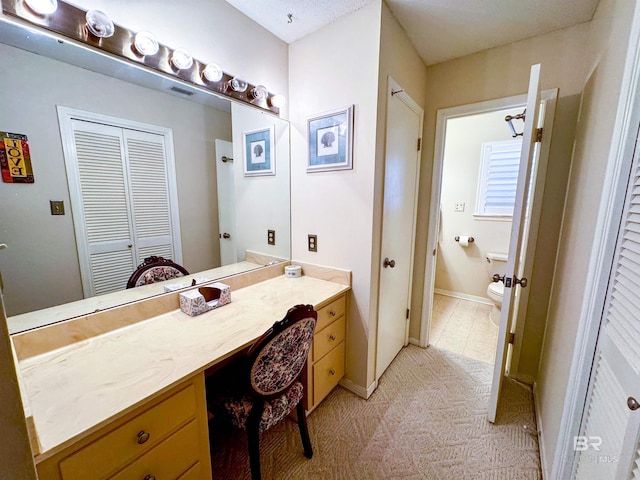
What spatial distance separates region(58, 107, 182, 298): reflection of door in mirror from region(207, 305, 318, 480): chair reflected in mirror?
0.73 meters

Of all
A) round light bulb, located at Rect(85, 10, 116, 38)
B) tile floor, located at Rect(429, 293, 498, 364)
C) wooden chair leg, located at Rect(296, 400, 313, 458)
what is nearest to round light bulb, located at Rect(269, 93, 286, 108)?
round light bulb, located at Rect(85, 10, 116, 38)

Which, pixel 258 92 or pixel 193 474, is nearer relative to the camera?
pixel 193 474

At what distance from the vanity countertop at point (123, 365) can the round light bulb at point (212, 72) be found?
4.20 ft

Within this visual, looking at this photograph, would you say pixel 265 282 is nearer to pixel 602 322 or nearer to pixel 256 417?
pixel 256 417

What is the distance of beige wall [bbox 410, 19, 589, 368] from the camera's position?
63.7 inches

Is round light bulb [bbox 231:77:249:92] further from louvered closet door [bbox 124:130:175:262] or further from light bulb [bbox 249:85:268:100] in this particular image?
louvered closet door [bbox 124:130:175:262]

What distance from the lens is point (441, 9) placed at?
58.2 inches

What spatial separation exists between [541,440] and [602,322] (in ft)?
3.31

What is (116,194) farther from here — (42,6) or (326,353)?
(326,353)

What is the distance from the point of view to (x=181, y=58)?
1.27m

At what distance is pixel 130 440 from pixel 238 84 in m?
1.74

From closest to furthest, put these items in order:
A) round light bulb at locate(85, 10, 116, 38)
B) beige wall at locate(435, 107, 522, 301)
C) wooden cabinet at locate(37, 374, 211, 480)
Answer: wooden cabinet at locate(37, 374, 211, 480) < round light bulb at locate(85, 10, 116, 38) < beige wall at locate(435, 107, 522, 301)

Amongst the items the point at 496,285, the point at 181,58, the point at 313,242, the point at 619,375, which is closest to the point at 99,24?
the point at 181,58

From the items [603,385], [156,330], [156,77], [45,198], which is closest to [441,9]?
[156,77]
